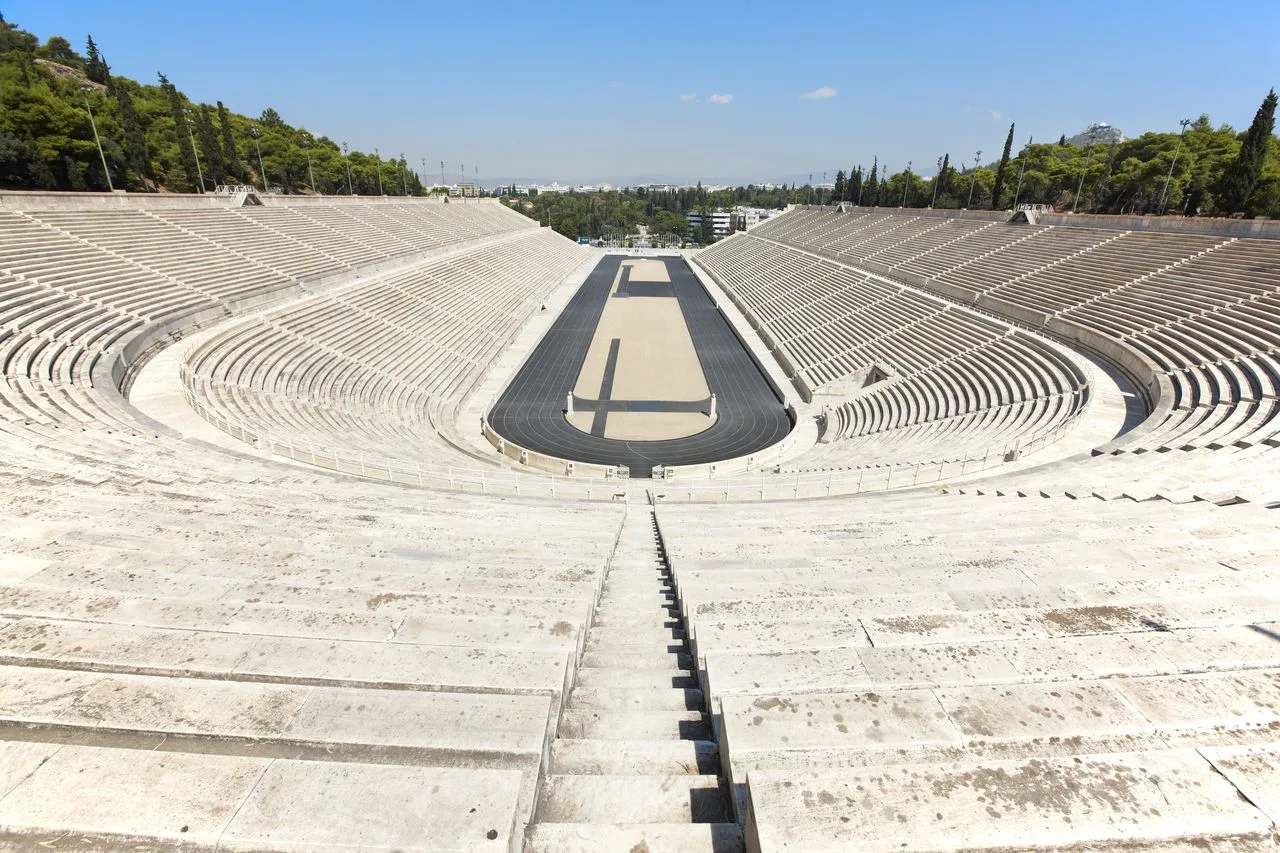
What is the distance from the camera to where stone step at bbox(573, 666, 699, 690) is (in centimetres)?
436

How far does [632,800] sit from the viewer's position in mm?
3035

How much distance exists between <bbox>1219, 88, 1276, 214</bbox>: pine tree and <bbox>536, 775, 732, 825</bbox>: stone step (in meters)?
51.0

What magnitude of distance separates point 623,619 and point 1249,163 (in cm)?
5141

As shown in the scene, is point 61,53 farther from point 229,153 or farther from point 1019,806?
point 1019,806

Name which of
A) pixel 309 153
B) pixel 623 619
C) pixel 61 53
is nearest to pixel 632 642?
pixel 623 619

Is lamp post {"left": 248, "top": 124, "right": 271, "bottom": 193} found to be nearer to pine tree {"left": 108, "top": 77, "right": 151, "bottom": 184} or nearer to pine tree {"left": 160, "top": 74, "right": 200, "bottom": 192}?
pine tree {"left": 160, "top": 74, "right": 200, "bottom": 192}

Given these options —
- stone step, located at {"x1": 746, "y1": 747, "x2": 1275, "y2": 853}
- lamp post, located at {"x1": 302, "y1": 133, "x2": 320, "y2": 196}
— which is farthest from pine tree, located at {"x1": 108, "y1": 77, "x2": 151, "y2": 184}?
stone step, located at {"x1": 746, "y1": 747, "x2": 1275, "y2": 853}

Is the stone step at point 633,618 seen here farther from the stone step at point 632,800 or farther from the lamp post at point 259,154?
the lamp post at point 259,154

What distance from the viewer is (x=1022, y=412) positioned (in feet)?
55.3

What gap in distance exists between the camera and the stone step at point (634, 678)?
4.36m

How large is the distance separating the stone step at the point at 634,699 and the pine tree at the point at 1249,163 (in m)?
50.3

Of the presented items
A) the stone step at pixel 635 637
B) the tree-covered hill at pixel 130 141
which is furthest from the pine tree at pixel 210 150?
the stone step at pixel 635 637

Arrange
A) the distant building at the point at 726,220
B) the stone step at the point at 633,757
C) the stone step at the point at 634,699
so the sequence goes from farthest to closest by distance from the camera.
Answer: the distant building at the point at 726,220 < the stone step at the point at 634,699 < the stone step at the point at 633,757

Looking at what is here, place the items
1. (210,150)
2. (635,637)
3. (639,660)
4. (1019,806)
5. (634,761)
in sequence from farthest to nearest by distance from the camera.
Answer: (210,150), (635,637), (639,660), (634,761), (1019,806)
